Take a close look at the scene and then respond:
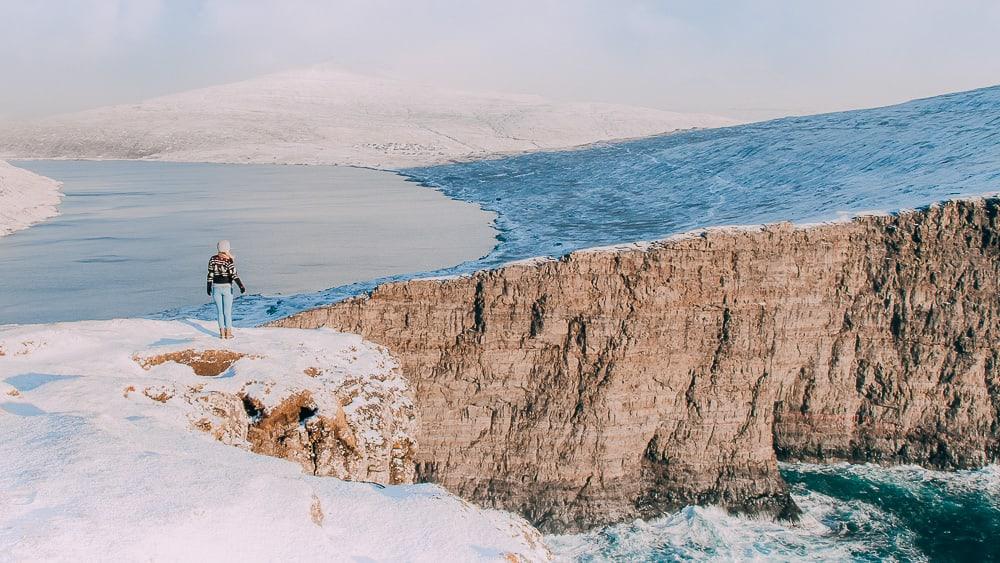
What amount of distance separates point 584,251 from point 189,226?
52.5m

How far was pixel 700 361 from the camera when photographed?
1964 centimetres

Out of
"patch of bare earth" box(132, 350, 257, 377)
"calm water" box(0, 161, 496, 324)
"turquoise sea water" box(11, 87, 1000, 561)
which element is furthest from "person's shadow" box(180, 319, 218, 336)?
"calm water" box(0, 161, 496, 324)

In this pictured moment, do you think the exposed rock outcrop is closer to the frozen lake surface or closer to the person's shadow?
the person's shadow

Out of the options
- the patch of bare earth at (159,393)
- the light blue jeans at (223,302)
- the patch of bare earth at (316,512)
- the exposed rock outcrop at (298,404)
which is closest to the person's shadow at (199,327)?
the light blue jeans at (223,302)

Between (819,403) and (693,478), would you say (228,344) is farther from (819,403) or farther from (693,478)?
(819,403)

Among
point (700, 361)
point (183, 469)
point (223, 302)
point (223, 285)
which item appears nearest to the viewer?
point (183, 469)

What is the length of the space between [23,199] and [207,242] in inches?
1246

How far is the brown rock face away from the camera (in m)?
18.7

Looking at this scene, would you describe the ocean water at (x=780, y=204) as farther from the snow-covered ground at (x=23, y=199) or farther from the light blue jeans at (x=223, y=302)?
the snow-covered ground at (x=23, y=199)

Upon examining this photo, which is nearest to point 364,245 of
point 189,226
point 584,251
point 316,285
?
point 316,285

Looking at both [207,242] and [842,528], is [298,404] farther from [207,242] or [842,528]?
[207,242]

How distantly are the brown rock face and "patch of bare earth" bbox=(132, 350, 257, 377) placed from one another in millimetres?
3073

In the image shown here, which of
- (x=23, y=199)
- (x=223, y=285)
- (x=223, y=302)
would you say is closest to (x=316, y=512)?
(x=223, y=302)

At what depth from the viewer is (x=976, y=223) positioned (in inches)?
856
